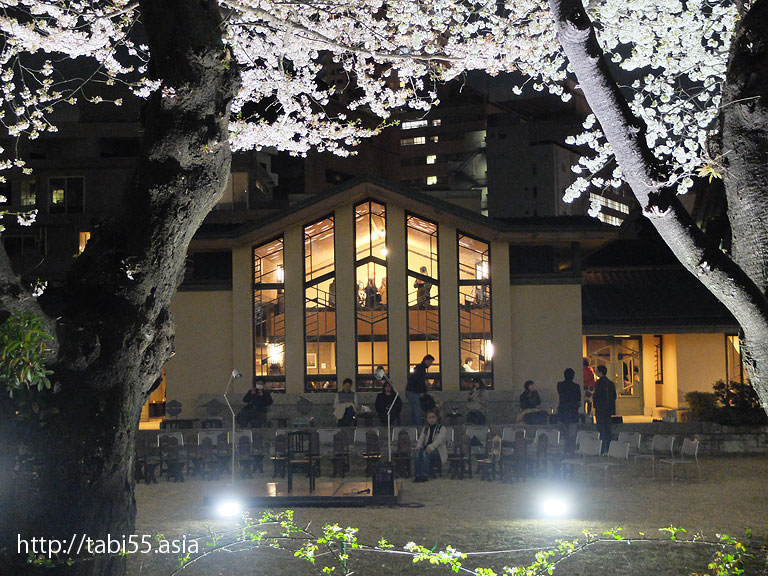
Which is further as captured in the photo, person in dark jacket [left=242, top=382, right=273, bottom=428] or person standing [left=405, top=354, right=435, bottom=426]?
person in dark jacket [left=242, top=382, right=273, bottom=428]

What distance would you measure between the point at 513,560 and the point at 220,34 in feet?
19.4

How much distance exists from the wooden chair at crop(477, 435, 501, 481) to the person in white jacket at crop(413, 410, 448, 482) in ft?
2.24

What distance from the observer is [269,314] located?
22609 millimetres

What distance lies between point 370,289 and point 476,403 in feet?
14.7

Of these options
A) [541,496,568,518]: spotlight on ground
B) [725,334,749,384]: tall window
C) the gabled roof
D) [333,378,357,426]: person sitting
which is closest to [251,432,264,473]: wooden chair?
[333,378,357,426]: person sitting

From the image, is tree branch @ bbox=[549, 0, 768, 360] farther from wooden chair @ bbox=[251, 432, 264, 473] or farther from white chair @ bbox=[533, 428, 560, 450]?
wooden chair @ bbox=[251, 432, 264, 473]

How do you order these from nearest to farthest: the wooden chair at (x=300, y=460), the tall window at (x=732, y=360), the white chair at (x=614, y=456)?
the wooden chair at (x=300, y=460), the white chair at (x=614, y=456), the tall window at (x=732, y=360)

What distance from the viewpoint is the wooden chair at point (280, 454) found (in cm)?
1467

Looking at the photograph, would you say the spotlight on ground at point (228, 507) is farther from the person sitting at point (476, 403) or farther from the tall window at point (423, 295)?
the tall window at point (423, 295)

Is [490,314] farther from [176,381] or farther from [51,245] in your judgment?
[51,245]

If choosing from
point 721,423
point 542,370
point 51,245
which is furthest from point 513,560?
point 51,245

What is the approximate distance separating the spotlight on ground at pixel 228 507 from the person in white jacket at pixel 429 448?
3700 mm

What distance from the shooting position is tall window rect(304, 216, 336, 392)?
22.4m

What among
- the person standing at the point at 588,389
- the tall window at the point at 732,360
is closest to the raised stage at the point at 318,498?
the person standing at the point at 588,389
